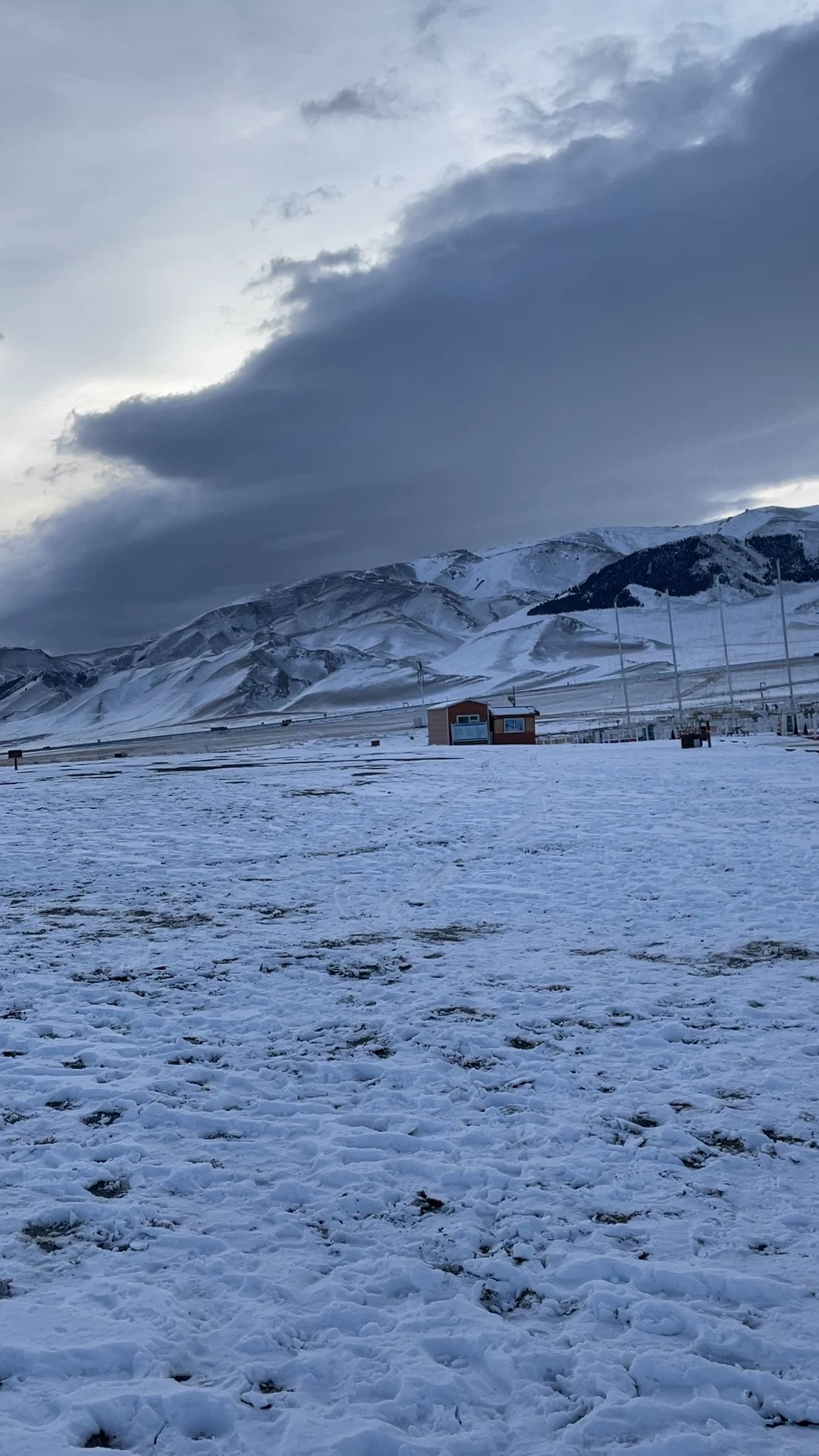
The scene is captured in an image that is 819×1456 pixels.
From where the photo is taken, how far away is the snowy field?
12.8 feet

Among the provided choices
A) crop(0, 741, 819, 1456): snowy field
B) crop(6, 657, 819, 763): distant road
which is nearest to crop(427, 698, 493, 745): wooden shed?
crop(6, 657, 819, 763): distant road

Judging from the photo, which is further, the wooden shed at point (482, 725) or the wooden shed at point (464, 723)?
the wooden shed at point (464, 723)

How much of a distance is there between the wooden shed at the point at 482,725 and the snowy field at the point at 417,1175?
5658cm

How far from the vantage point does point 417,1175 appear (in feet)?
19.0

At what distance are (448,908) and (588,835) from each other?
6681 millimetres

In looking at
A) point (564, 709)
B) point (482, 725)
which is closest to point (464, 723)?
point (482, 725)

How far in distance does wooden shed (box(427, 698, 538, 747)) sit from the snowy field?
56.6 meters

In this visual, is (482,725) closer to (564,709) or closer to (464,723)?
(464,723)

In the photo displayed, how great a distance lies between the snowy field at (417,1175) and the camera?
3916mm

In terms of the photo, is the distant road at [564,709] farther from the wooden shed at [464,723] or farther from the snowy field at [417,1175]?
the snowy field at [417,1175]

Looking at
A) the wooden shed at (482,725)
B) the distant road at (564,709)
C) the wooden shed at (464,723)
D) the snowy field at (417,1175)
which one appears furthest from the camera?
the distant road at (564,709)

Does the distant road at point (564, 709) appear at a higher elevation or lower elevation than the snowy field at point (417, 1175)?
higher

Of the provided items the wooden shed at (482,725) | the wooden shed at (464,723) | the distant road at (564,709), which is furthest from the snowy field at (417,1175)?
the distant road at (564,709)

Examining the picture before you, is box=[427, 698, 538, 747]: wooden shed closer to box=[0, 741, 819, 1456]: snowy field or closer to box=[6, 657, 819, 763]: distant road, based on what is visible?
box=[6, 657, 819, 763]: distant road
